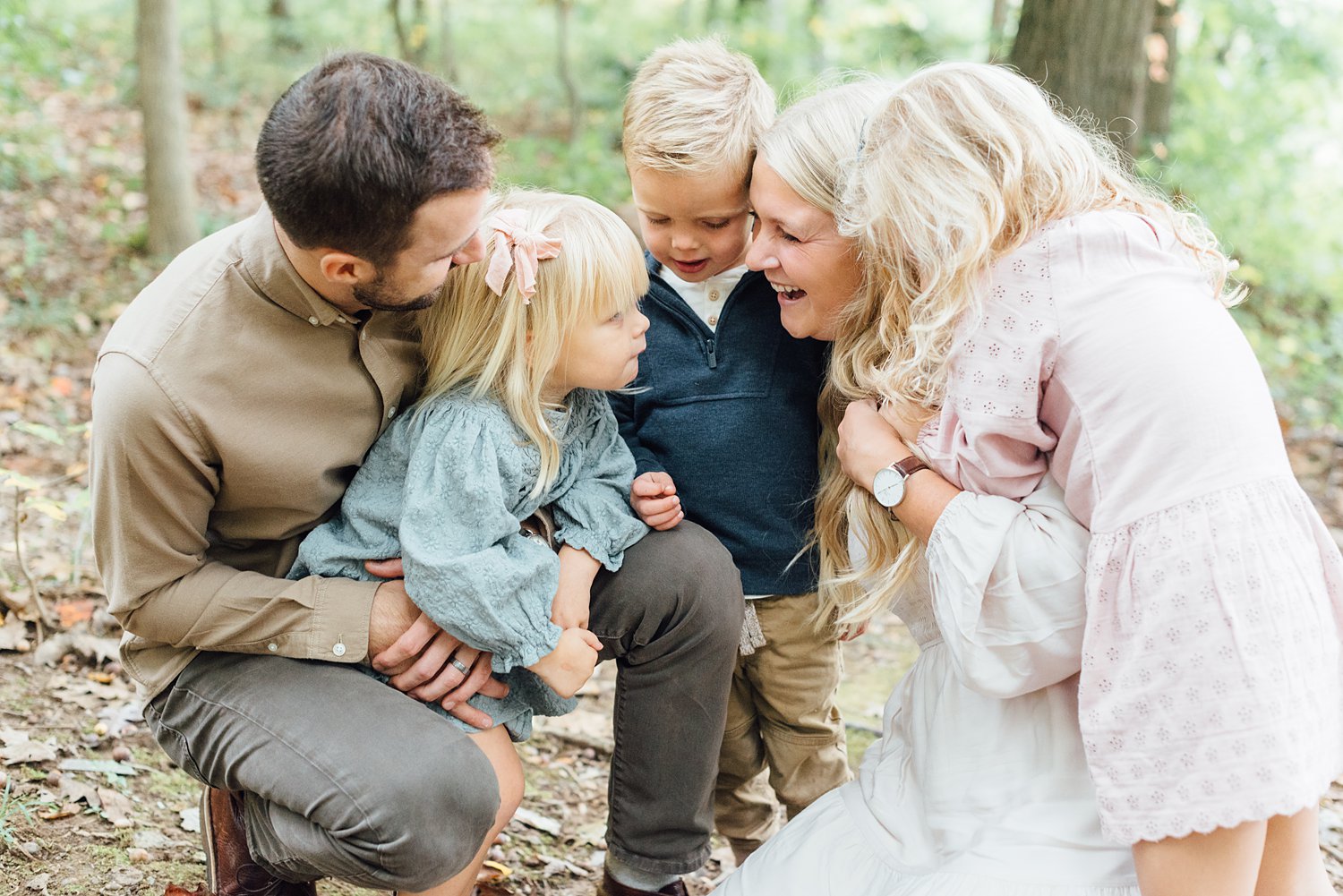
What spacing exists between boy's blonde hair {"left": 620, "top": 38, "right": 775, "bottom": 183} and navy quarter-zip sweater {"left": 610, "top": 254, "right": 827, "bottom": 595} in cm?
28

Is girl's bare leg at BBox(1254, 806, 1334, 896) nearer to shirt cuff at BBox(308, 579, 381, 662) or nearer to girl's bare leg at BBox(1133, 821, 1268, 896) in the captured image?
girl's bare leg at BBox(1133, 821, 1268, 896)

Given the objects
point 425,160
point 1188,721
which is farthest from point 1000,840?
point 425,160

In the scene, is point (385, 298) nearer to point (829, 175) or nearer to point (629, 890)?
point (829, 175)

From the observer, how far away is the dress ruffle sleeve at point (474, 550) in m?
2.00

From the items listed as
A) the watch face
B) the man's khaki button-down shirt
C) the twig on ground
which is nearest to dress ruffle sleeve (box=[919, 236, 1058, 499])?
the watch face

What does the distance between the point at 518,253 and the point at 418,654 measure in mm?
780

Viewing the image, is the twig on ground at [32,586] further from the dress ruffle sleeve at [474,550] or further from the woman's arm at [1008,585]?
the woman's arm at [1008,585]

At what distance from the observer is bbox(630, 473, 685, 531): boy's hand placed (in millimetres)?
2303

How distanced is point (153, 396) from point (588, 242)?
2.72 feet

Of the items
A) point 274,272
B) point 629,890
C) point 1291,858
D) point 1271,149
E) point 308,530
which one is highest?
point 274,272

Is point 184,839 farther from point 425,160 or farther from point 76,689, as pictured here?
point 425,160

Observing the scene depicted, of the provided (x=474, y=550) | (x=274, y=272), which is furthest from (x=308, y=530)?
(x=274, y=272)

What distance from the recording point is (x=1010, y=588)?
198 cm

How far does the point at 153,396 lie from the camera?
193 cm
